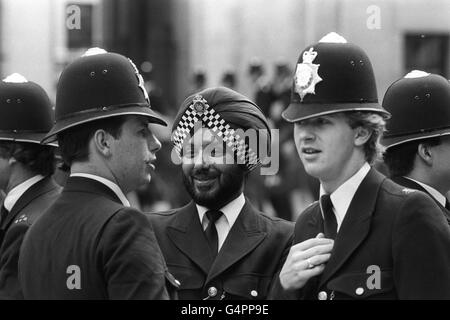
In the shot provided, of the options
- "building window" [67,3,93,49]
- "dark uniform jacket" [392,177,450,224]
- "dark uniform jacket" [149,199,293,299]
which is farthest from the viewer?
"building window" [67,3,93,49]

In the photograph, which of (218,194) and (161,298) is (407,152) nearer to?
(218,194)

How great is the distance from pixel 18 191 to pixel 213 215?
90cm

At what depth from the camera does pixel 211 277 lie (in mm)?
4645

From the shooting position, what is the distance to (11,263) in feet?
14.4

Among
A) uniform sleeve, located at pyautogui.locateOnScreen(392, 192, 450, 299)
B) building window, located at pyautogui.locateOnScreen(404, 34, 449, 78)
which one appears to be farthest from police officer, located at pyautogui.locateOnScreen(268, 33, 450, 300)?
building window, located at pyautogui.locateOnScreen(404, 34, 449, 78)

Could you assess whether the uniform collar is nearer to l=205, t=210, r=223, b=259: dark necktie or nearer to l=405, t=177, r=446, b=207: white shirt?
l=205, t=210, r=223, b=259: dark necktie

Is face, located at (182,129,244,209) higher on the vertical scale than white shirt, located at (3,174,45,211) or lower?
higher

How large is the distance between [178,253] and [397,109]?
1.14 meters

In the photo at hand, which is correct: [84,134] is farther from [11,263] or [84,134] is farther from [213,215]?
[213,215]

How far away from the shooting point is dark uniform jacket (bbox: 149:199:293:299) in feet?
15.2

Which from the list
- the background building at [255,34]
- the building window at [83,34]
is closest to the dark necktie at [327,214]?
the background building at [255,34]

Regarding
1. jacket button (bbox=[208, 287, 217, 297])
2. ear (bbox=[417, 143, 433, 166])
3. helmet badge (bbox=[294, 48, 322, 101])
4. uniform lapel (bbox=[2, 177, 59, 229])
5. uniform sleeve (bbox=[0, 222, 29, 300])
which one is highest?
helmet badge (bbox=[294, 48, 322, 101])

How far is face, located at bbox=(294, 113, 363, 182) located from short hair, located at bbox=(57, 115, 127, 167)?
0.69 metres

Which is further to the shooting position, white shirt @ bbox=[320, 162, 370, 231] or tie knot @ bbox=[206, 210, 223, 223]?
tie knot @ bbox=[206, 210, 223, 223]
